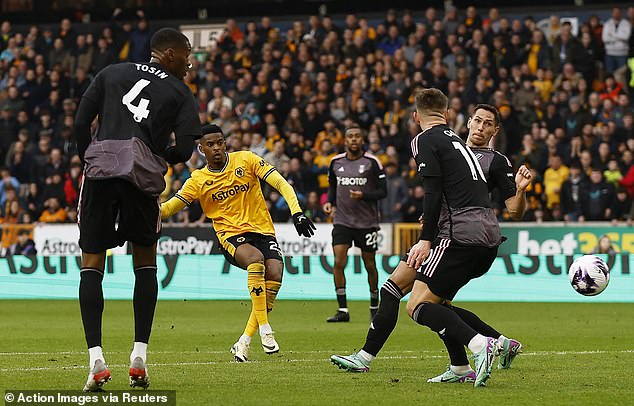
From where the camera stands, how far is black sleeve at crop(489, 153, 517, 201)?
31.5 feet

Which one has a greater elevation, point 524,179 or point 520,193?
point 524,179

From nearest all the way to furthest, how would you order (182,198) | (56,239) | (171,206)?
1. (171,206)
2. (182,198)
3. (56,239)

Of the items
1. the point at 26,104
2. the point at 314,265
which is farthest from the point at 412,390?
the point at 26,104

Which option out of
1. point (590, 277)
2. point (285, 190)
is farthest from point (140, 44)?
point (590, 277)

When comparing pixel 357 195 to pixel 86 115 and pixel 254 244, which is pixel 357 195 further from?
pixel 86 115

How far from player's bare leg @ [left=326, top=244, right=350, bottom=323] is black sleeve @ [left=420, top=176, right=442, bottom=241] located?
7.59m

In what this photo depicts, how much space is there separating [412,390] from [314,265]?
1263 centimetres

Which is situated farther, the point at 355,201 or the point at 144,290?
the point at 355,201

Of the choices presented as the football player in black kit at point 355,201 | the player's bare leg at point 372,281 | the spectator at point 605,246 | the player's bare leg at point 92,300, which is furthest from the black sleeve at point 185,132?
the spectator at point 605,246

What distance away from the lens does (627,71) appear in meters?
25.7

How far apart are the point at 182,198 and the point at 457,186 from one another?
364cm

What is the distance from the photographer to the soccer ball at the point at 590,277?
34.9 ft

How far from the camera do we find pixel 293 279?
2100 cm

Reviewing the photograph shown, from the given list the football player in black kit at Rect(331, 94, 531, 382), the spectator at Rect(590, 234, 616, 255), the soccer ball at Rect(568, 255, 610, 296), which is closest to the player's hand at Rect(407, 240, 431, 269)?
the football player in black kit at Rect(331, 94, 531, 382)
